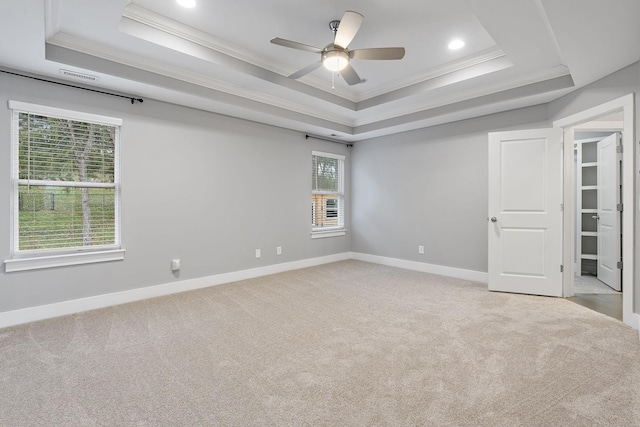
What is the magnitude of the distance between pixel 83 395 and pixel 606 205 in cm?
627

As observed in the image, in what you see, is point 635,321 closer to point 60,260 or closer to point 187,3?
point 187,3

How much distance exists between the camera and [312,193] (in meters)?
5.86

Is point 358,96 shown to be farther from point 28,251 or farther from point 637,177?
point 28,251

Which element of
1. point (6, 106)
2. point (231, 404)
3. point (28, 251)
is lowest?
point (231, 404)

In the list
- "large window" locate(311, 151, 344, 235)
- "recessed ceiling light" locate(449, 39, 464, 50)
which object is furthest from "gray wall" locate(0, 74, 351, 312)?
"recessed ceiling light" locate(449, 39, 464, 50)

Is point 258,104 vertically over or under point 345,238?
over

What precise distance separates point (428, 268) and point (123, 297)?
14.5ft

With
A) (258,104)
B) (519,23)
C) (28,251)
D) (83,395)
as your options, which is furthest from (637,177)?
(28,251)

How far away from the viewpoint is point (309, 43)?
342 cm

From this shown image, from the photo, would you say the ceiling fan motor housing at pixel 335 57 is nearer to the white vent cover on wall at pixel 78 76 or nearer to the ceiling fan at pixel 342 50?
the ceiling fan at pixel 342 50

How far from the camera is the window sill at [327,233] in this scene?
5.84 m

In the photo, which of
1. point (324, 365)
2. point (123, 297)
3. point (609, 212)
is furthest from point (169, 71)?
point (609, 212)

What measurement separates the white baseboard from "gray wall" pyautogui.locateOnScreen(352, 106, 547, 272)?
6.30ft

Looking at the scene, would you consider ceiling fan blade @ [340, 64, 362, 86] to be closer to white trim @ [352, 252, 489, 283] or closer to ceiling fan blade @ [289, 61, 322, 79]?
ceiling fan blade @ [289, 61, 322, 79]
